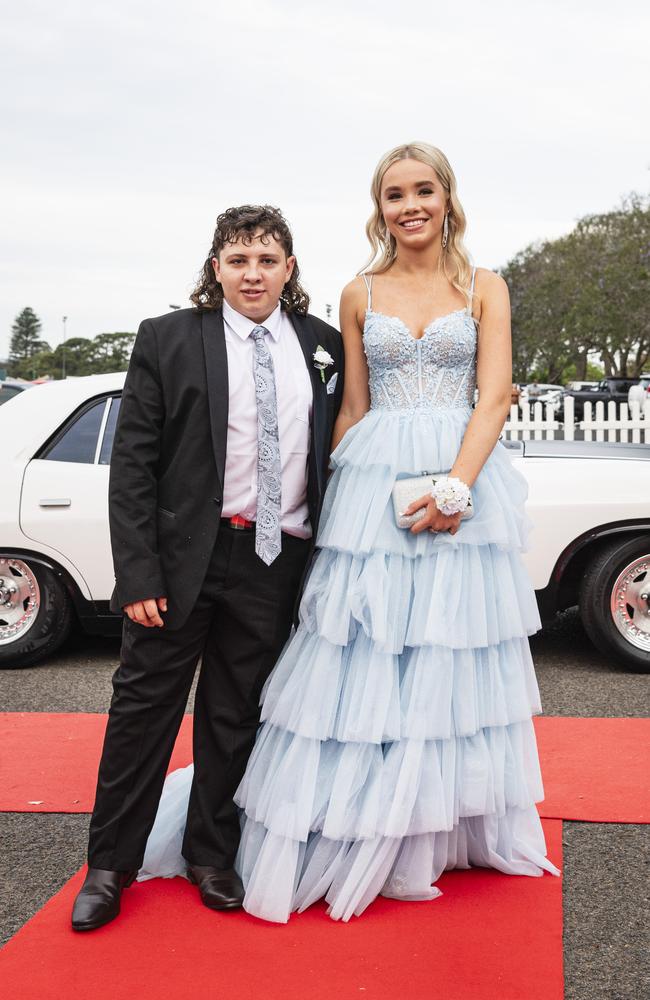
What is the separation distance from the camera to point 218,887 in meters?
3.09

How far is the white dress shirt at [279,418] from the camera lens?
305 cm

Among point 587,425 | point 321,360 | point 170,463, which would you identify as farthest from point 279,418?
point 587,425

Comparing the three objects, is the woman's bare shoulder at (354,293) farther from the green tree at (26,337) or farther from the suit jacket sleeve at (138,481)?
the green tree at (26,337)

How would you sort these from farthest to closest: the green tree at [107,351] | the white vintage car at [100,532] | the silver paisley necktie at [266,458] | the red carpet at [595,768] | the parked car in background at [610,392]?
the green tree at [107,351] < the parked car in background at [610,392] < the white vintage car at [100,532] < the red carpet at [595,768] < the silver paisley necktie at [266,458]

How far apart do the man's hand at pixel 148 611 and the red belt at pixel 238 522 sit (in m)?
0.29

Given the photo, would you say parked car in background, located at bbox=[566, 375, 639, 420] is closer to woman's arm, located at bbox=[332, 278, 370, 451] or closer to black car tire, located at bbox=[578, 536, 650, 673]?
black car tire, located at bbox=[578, 536, 650, 673]

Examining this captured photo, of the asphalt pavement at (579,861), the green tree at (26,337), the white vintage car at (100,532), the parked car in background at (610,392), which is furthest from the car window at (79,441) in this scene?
the green tree at (26,337)

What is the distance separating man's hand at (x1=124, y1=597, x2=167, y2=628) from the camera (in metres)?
2.98

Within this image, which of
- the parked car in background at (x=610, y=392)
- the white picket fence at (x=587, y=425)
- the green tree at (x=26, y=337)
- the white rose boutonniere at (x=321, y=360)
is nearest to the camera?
the white rose boutonniere at (x=321, y=360)

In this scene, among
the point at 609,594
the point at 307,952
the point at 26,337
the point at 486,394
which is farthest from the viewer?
the point at 26,337

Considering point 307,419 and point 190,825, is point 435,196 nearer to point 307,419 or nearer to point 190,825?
point 307,419

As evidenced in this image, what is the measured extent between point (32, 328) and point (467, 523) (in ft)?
507

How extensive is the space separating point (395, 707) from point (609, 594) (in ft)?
9.20

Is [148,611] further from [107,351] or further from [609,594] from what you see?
[107,351]
